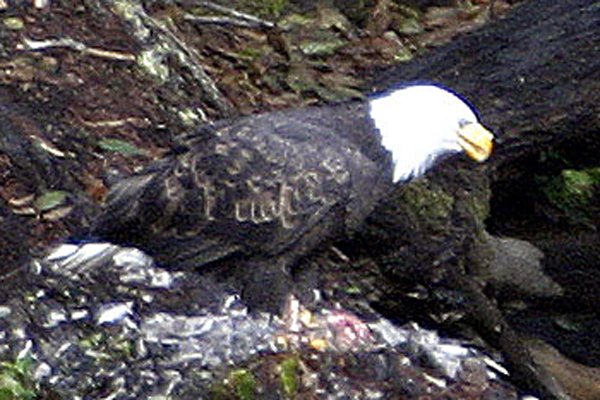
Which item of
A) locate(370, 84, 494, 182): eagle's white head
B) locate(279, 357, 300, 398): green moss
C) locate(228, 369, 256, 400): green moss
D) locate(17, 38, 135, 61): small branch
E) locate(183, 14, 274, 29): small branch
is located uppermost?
locate(370, 84, 494, 182): eagle's white head

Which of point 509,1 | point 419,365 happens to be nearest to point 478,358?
point 419,365

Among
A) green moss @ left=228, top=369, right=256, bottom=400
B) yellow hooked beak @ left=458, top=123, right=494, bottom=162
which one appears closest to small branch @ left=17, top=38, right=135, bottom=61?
yellow hooked beak @ left=458, top=123, right=494, bottom=162

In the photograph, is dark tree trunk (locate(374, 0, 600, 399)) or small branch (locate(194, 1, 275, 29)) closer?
dark tree trunk (locate(374, 0, 600, 399))

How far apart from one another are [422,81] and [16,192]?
7.25 ft

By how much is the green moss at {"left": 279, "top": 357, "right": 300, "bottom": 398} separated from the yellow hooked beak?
1268 mm

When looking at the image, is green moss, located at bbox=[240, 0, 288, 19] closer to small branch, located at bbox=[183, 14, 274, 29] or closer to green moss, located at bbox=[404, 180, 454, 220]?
small branch, located at bbox=[183, 14, 274, 29]

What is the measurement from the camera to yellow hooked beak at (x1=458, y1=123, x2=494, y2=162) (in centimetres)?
595

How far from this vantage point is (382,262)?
20.9 ft

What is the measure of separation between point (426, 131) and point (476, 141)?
0.77ft

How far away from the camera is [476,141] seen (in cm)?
595

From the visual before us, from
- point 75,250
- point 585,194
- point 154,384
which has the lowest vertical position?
point 154,384

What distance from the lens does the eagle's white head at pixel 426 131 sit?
594 cm

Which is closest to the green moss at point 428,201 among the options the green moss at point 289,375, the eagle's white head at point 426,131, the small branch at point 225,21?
the eagle's white head at point 426,131

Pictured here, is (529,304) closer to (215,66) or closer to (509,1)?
(215,66)
